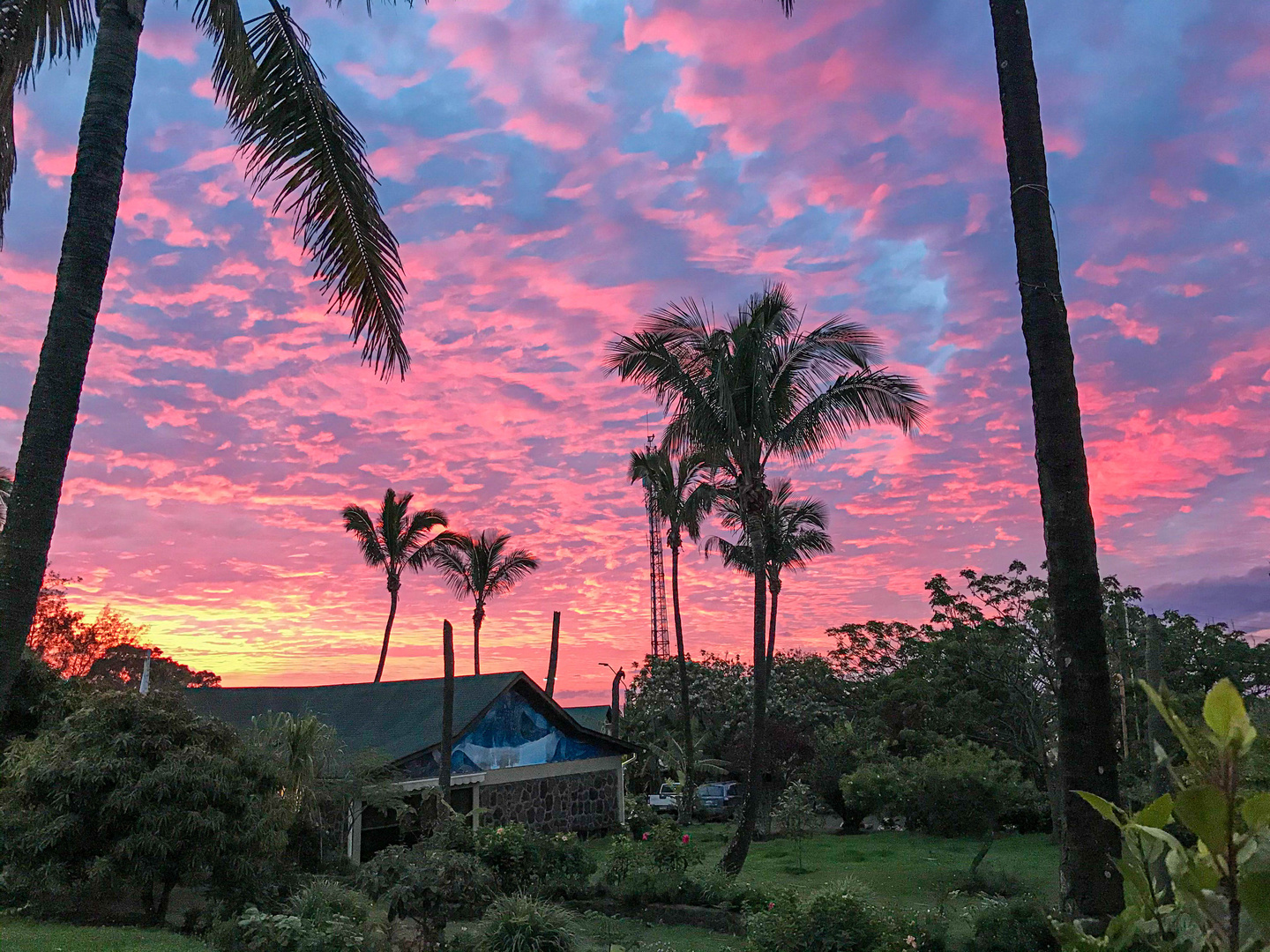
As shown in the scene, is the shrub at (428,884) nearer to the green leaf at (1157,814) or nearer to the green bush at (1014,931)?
the green bush at (1014,931)

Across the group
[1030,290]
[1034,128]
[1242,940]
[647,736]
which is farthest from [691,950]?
[647,736]

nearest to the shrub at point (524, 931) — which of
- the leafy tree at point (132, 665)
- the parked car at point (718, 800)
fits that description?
the parked car at point (718, 800)

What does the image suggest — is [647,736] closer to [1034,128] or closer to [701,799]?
[701,799]

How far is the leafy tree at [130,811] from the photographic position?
495 inches

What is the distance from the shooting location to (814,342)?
17922mm

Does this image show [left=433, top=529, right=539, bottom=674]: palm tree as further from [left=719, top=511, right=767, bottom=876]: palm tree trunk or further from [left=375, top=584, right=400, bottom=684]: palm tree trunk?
[left=719, top=511, right=767, bottom=876]: palm tree trunk

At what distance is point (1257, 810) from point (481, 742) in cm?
2545

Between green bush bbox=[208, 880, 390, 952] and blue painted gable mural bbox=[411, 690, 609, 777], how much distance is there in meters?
12.4

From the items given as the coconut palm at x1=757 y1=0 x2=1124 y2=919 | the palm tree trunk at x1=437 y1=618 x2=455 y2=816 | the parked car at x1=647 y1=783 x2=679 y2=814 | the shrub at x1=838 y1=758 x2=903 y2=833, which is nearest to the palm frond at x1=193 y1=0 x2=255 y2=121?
the coconut palm at x1=757 y1=0 x2=1124 y2=919

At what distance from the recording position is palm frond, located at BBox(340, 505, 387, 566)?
3706cm

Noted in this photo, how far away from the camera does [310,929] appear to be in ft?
33.1

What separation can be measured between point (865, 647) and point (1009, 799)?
14.5m

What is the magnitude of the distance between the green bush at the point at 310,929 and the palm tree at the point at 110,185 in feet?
17.4

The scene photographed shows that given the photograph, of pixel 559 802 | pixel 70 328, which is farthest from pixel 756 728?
pixel 70 328
